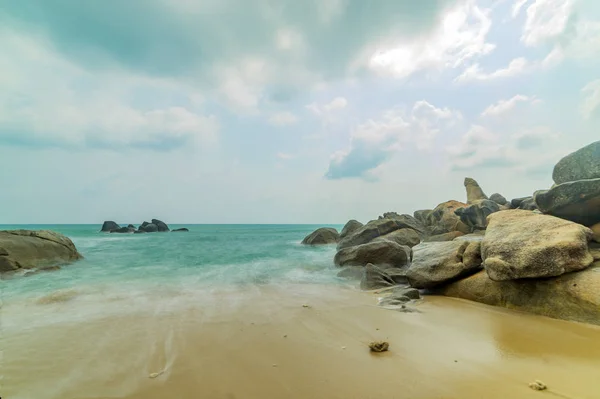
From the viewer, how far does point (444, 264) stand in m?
9.21

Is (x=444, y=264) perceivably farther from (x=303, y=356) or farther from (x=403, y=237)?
(x=403, y=237)

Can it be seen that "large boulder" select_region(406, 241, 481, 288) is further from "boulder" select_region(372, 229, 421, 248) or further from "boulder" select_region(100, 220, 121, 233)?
"boulder" select_region(100, 220, 121, 233)

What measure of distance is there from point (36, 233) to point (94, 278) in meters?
7.97

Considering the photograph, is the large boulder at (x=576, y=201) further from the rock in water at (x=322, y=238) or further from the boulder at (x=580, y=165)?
the rock in water at (x=322, y=238)

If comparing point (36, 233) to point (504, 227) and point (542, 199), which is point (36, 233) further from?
point (542, 199)

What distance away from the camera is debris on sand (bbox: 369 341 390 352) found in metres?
4.82

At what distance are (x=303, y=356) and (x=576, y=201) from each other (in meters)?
9.75

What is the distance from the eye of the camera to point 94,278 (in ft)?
40.1

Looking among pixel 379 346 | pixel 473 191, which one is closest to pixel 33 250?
pixel 379 346

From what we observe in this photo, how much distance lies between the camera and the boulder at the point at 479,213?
20.8 meters

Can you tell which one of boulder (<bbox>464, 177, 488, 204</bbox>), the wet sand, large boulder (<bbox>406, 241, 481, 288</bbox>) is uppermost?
boulder (<bbox>464, 177, 488, 204</bbox>)

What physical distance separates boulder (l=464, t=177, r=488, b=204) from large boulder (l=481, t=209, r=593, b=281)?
90.8 feet

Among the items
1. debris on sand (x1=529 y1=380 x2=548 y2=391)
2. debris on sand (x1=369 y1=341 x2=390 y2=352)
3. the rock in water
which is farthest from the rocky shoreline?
the rock in water

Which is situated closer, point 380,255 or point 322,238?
point 380,255
